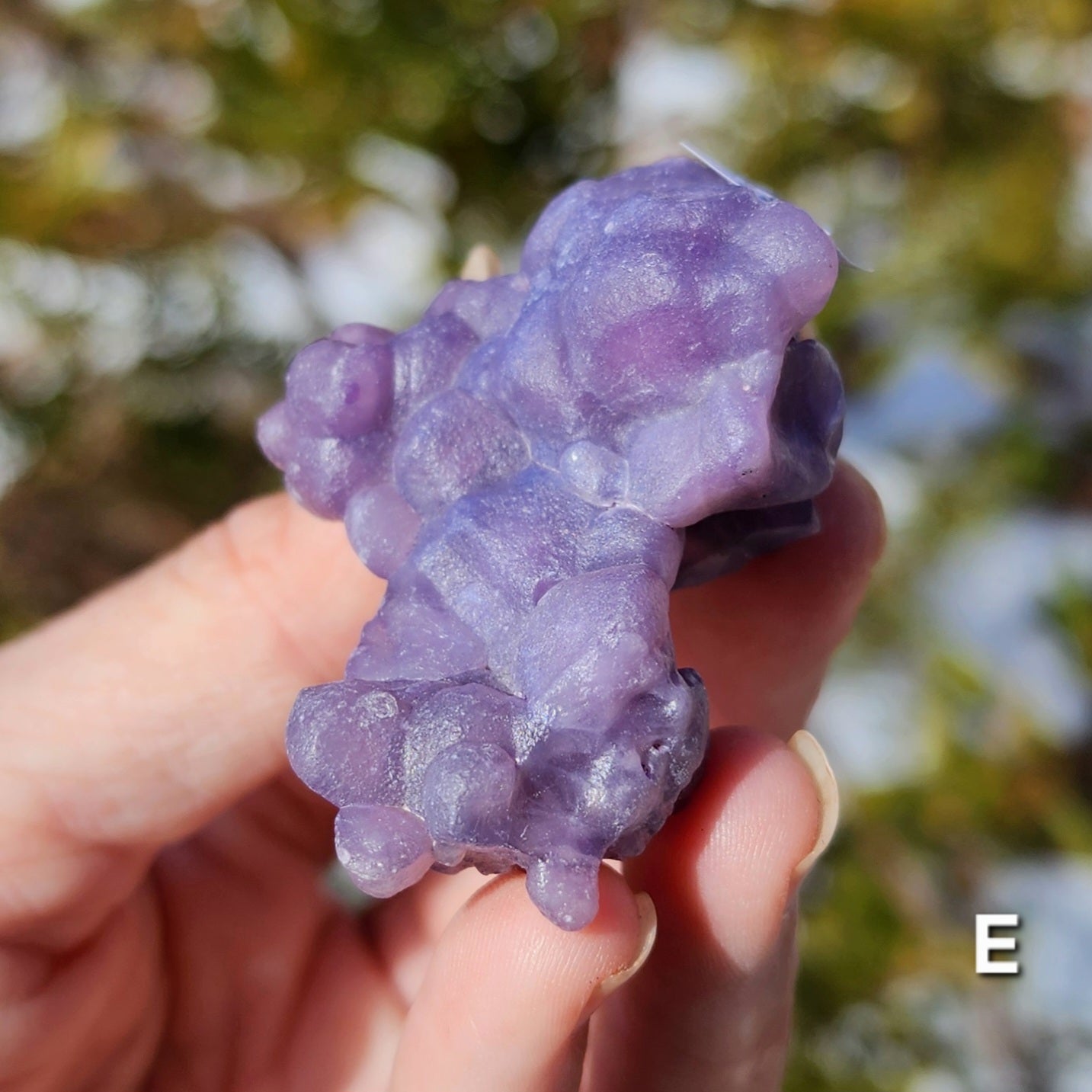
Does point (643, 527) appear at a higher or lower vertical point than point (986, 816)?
higher

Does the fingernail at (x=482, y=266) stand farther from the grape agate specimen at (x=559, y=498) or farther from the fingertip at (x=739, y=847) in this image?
the fingertip at (x=739, y=847)

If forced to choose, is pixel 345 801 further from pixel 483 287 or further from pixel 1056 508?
pixel 1056 508

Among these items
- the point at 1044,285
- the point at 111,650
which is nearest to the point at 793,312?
the point at 111,650

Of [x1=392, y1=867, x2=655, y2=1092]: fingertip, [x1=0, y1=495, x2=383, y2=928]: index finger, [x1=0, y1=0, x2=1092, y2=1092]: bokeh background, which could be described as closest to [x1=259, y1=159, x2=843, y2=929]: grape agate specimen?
[x1=392, y1=867, x2=655, y2=1092]: fingertip

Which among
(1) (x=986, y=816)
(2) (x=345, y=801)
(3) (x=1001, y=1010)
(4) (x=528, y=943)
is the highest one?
(2) (x=345, y=801)

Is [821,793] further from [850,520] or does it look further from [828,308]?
[828,308]

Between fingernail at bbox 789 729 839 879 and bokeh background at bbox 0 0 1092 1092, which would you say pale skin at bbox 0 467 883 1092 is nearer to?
fingernail at bbox 789 729 839 879
